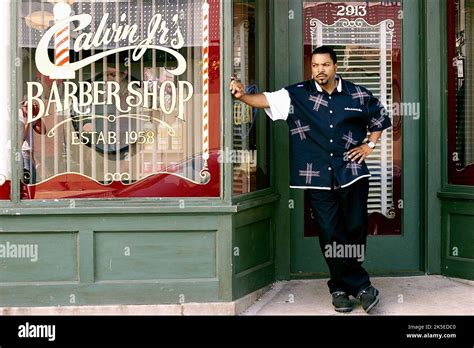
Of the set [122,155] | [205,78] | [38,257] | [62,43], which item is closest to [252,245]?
[122,155]

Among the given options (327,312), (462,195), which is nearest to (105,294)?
(327,312)

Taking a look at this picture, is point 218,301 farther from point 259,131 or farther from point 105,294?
point 259,131

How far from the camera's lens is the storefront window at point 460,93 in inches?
262

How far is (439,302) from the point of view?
6160 mm

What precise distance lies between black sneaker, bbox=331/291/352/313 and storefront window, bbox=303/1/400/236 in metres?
1.02

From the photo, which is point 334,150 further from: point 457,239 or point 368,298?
point 457,239

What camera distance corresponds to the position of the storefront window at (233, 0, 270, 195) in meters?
6.04

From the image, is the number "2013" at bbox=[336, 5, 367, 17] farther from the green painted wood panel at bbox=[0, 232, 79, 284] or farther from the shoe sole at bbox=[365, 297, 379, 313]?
the green painted wood panel at bbox=[0, 232, 79, 284]

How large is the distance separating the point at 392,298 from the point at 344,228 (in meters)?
0.80

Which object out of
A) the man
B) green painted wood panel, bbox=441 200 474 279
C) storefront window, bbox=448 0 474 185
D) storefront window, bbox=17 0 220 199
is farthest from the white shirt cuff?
green painted wood panel, bbox=441 200 474 279

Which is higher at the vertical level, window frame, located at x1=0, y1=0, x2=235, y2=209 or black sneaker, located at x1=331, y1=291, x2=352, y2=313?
window frame, located at x1=0, y1=0, x2=235, y2=209

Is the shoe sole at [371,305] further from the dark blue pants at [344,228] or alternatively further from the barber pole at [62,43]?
the barber pole at [62,43]

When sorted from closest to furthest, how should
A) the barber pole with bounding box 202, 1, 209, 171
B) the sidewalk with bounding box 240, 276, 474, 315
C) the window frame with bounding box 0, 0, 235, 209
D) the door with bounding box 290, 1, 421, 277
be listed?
the window frame with bounding box 0, 0, 235, 209, the barber pole with bounding box 202, 1, 209, 171, the sidewalk with bounding box 240, 276, 474, 315, the door with bounding box 290, 1, 421, 277

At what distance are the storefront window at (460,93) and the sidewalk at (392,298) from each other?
2.88 ft
